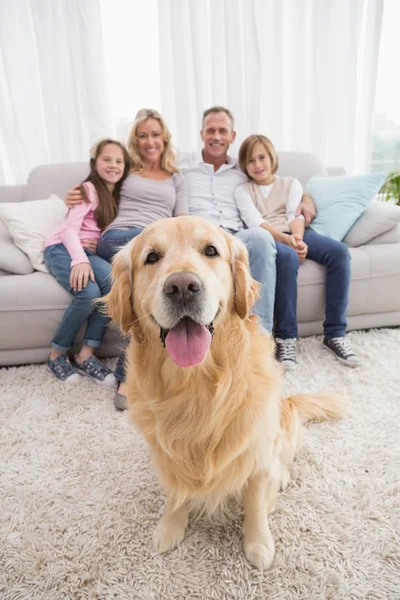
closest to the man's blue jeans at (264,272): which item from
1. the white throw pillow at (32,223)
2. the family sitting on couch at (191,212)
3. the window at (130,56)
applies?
the family sitting on couch at (191,212)

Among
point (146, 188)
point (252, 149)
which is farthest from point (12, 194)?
point (252, 149)

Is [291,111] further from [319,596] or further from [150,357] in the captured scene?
[319,596]

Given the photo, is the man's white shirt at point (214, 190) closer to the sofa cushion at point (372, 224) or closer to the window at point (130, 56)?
the sofa cushion at point (372, 224)

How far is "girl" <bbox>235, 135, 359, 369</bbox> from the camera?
2.03 meters

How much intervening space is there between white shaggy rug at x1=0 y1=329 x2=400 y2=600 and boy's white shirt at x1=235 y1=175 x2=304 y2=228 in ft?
4.00

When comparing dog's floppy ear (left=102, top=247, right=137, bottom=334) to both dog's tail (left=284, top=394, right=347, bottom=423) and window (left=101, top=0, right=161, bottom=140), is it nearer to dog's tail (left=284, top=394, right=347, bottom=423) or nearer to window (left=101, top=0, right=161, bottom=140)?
dog's tail (left=284, top=394, right=347, bottom=423)

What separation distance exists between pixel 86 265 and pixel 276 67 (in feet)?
9.78

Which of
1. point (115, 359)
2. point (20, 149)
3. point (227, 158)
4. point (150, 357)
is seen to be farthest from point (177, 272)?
point (20, 149)

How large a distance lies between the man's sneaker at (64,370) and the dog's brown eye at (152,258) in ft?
3.91

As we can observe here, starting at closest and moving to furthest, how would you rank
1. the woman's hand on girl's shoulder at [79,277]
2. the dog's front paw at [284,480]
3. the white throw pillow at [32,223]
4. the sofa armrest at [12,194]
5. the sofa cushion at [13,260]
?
1. the dog's front paw at [284,480]
2. the woman's hand on girl's shoulder at [79,277]
3. the sofa cushion at [13,260]
4. the white throw pillow at [32,223]
5. the sofa armrest at [12,194]

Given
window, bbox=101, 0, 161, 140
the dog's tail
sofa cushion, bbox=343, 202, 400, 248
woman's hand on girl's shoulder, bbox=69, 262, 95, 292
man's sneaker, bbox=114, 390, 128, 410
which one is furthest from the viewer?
window, bbox=101, 0, 161, 140

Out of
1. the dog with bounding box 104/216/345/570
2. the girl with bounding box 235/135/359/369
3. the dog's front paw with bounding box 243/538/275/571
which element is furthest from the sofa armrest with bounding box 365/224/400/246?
the dog's front paw with bounding box 243/538/275/571

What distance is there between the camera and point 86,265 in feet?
6.32

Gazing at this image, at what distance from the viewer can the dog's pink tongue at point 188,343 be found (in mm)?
922
